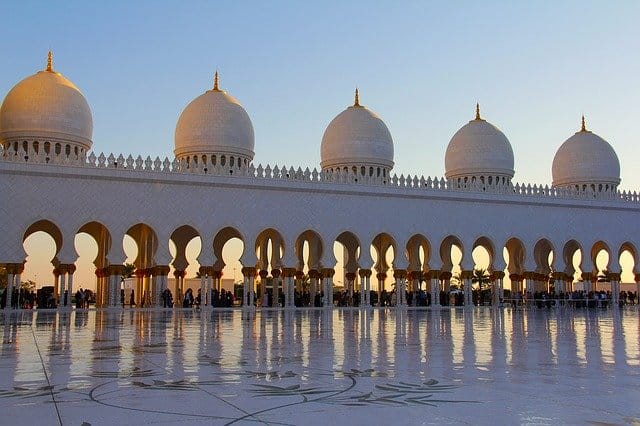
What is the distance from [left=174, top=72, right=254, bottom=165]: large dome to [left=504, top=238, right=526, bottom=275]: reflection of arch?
942cm

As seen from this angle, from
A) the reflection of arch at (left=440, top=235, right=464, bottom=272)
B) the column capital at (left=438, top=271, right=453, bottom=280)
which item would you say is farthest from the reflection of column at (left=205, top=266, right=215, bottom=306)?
the reflection of arch at (left=440, top=235, right=464, bottom=272)

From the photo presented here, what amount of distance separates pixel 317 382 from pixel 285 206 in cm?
1658

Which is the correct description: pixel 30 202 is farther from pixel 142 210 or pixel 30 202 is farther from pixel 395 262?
pixel 395 262

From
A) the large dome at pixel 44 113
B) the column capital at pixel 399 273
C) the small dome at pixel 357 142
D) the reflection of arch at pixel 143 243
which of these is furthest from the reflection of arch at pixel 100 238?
the column capital at pixel 399 273

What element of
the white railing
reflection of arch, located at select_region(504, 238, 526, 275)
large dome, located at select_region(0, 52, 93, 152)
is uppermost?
large dome, located at select_region(0, 52, 93, 152)

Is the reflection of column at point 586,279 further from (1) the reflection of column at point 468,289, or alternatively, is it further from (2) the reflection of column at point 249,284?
(2) the reflection of column at point 249,284

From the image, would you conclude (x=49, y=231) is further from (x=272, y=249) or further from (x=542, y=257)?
(x=542, y=257)

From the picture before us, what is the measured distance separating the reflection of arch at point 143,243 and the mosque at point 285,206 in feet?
0.22

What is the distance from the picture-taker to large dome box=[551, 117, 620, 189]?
27047mm

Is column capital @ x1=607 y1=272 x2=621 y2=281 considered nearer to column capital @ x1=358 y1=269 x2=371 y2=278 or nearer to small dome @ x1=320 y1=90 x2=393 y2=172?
small dome @ x1=320 y1=90 x2=393 y2=172

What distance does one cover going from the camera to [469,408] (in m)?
2.81

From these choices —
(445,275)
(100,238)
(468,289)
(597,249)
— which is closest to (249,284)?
(100,238)

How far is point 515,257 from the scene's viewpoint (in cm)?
2520

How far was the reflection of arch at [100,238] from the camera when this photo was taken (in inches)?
777
